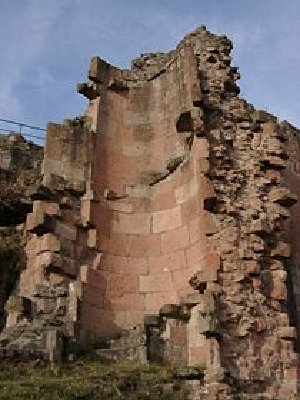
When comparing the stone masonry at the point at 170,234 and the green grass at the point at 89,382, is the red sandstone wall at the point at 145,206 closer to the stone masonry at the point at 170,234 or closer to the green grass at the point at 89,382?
the stone masonry at the point at 170,234

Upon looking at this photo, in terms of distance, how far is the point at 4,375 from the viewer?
9289 millimetres

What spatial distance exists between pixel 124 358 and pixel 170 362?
28.3 inches

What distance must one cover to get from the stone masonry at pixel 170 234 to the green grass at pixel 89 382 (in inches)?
13.9

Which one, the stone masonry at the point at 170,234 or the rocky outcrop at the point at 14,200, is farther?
the rocky outcrop at the point at 14,200

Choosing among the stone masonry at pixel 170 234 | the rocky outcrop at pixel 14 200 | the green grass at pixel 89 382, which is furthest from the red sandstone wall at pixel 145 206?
the green grass at pixel 89 382

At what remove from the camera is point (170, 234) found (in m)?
13.1

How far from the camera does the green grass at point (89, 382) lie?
8568mm

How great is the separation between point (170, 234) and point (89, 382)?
449cm

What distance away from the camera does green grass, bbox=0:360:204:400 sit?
8.57 meters

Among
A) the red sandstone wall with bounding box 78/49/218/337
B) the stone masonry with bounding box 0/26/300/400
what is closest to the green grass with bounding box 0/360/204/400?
the stone masonry with bounding box 0/26/300/400

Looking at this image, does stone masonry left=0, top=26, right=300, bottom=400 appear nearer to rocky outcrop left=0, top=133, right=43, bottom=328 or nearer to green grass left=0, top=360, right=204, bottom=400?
green grass left=0, top=360, right=204, bottom=400

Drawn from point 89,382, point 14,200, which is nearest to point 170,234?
point 14,200

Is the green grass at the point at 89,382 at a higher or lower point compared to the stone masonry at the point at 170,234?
lower

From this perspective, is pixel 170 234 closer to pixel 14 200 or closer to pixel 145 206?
pixel 145 206
